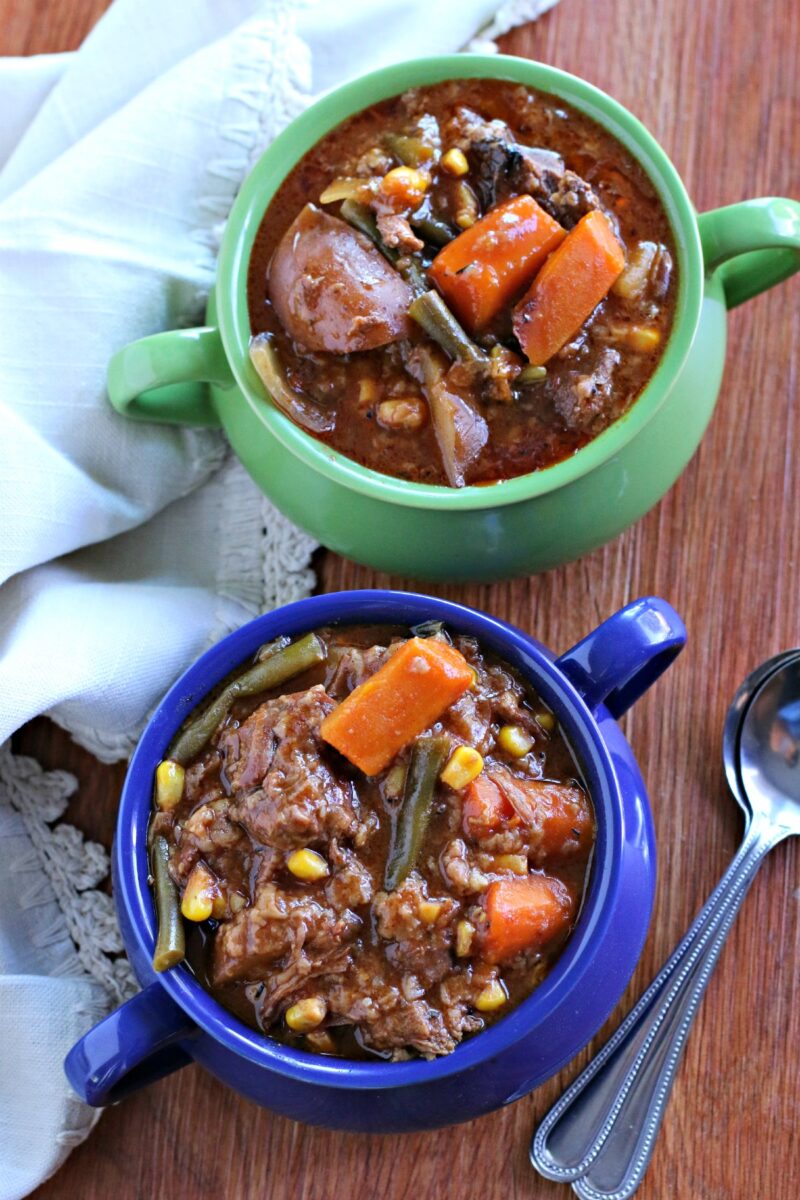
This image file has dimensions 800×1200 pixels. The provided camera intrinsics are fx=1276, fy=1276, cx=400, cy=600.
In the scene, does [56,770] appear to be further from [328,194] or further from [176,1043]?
[328,194]

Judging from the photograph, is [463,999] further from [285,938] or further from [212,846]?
[212,846]

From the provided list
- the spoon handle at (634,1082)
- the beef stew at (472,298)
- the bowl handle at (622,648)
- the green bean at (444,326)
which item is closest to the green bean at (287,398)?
the beef stew at (472,298)

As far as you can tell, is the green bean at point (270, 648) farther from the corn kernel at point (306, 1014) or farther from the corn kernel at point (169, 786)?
the corn kernel at point (306, 1014)

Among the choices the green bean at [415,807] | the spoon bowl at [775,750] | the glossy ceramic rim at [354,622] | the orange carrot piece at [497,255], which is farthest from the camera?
the spoon bowl at [775,750]

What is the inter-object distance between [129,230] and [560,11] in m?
1.06

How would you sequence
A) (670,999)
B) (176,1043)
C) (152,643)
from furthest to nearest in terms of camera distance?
(152,643)
(670,999)
(176,1043)

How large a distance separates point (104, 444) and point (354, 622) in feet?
2.29

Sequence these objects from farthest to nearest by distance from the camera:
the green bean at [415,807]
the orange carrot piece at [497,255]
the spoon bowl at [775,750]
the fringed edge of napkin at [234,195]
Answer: the fringed edge of napkin at [234,195], the spoon bowl at [775,750], the orange carrot piece at [497,255], the green bean at [415,807]

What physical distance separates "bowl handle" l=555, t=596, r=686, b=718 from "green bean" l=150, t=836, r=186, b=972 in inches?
28.8

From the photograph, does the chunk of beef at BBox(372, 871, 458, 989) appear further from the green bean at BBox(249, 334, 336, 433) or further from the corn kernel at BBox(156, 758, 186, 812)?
the green bean at BBox(249, 334, 336, 433)

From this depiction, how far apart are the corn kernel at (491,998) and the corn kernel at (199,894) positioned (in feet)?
1.48

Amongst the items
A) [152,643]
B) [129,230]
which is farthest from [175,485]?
[129,230]

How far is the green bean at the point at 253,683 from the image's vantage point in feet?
7.17

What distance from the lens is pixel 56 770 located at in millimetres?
2613
